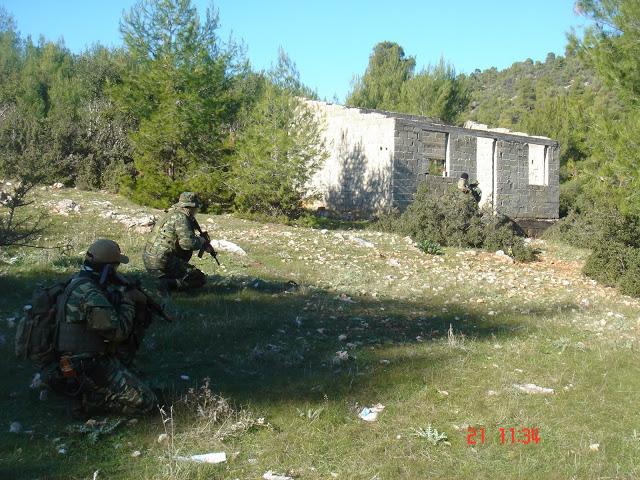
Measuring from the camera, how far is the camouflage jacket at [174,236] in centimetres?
682

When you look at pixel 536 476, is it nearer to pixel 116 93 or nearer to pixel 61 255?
pixel 61 255

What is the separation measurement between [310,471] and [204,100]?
48.6 feet

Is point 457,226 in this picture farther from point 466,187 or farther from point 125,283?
point 125,283

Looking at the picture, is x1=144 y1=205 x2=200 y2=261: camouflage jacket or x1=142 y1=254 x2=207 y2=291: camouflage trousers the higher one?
x1=144 y1=205 x2=200 y2=261: camouflage jacket

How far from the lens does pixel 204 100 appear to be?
1653cm

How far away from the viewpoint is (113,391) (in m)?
3.61

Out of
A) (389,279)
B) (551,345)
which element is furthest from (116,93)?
(551,345)

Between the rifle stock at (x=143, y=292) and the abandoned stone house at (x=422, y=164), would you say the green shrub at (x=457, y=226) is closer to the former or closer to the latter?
the abandoned stone house at (x=422, y=164)

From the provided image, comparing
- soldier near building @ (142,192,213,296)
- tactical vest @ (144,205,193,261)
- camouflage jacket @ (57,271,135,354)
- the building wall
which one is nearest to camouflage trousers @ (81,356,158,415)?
camouflage jacket @ (57,271,135,354)

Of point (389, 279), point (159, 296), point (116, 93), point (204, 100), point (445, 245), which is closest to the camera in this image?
point (159, 296)

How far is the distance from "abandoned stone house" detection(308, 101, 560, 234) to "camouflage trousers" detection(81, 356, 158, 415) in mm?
12670

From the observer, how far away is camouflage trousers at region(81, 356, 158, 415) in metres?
3.61

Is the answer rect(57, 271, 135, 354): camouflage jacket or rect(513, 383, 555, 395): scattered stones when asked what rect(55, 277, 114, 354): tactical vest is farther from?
rect(513, 383, 555, 395): scattered stones

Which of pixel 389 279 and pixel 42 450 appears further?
pixel 389 279
